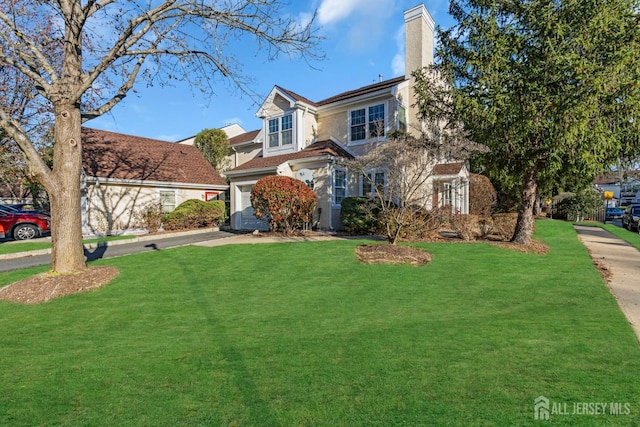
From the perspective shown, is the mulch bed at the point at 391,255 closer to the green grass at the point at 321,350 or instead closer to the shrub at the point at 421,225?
the green grass at the point at 321,350

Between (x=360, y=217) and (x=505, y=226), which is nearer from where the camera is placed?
(x=505, y=226)

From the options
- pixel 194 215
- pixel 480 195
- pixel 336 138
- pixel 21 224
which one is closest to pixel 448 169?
pixel 480 195

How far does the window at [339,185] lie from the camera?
1627 centimetres

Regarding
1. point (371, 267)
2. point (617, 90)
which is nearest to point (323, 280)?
point (371, 267)

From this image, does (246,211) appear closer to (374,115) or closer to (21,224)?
(374,115)

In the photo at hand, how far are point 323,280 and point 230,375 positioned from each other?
159 inches

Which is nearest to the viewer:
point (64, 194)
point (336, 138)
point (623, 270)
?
point (64, 194)

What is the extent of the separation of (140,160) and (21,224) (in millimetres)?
6505

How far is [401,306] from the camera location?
5.91 meters

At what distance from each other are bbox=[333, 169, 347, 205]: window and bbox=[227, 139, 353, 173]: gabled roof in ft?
2.72

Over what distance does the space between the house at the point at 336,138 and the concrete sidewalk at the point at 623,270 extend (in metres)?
5.33

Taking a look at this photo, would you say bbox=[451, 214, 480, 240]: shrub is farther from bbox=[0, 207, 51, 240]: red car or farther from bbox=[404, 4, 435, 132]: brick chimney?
bbox=[0, 207, 51, 240]: red car

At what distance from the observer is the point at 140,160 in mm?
19922

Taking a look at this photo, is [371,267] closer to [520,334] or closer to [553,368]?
[520,334]
